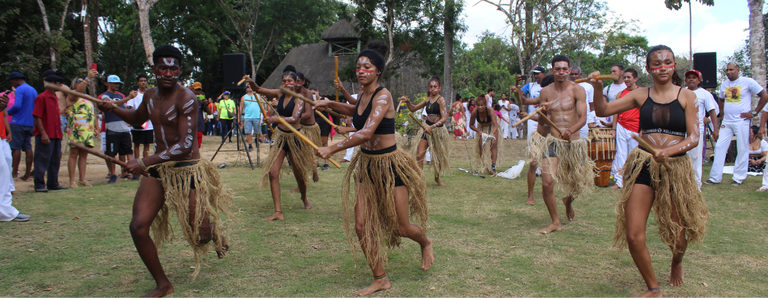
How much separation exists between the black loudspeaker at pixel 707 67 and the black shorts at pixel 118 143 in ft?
34.5

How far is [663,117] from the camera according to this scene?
338 centimetres

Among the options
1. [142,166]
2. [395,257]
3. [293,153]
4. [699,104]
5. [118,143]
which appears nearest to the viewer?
[142,166]

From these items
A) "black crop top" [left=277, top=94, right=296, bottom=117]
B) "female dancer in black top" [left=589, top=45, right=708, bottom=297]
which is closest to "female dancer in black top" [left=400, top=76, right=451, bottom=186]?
"black crop top" [left=277, top=94, right=296, bottom=117]

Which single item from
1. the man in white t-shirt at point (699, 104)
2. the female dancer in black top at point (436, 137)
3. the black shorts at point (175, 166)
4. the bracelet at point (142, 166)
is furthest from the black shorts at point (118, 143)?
the man in white t-shirt at point (699, 104)

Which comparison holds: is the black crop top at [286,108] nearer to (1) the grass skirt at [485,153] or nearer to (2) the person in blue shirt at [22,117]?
(2) the person in blue shirt at [22,117]

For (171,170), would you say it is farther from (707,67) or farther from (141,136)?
(707,67)

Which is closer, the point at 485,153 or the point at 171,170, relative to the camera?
the point at 171,170

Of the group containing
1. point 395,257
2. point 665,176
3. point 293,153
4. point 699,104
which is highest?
point 699,104

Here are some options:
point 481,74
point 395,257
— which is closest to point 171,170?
point 395,257

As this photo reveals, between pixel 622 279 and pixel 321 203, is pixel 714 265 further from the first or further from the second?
pixel 321 203

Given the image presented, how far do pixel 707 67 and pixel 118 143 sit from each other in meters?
10.8

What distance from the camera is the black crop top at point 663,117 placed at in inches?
131

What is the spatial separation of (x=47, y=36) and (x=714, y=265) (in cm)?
2130

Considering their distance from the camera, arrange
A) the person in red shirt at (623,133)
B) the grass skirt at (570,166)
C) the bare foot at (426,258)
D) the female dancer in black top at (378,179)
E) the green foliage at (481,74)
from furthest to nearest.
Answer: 1. the green foliage at (481,74)
2. the person in red shirt at (623,133)
3. the grass skirt at (570,166)
4. the bare foot at (426,258)
5. the female dancer in black top at (378,179)
